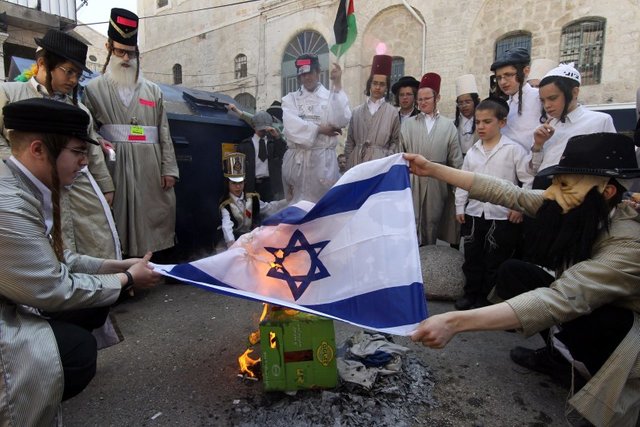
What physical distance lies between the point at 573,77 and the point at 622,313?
2224 millimetres

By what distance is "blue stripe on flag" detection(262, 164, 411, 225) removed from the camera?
238cm

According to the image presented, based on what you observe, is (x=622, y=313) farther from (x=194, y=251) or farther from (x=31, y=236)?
(x=194, y=251)

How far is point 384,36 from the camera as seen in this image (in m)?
15.4

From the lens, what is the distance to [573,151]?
6.85ft

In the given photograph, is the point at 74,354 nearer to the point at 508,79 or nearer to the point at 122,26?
the point at 122,26

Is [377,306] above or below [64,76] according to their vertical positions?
below

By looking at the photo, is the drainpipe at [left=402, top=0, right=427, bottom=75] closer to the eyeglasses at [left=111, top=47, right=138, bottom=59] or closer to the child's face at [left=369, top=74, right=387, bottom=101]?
the child's face at [left=369, top=74, right=387, bottom=101]

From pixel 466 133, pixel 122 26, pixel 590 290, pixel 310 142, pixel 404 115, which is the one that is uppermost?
pixel 122 26

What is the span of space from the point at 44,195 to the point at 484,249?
3.30 m

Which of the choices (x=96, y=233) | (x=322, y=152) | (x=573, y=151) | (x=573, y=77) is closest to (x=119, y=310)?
(x=96, y=233)

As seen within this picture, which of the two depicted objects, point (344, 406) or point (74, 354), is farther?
point (344, 406)

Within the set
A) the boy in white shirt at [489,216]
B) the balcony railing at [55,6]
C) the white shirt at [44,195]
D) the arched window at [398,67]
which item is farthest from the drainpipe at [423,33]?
the white shirt at [44,195]

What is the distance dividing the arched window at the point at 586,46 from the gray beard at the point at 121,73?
1245 centimetres

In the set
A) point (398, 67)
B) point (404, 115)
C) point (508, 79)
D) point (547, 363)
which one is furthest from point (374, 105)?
point (398, 67)
